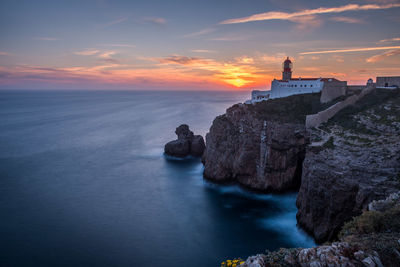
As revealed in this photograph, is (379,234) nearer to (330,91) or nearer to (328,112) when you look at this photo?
(328,112)

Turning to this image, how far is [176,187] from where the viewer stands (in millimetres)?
31250

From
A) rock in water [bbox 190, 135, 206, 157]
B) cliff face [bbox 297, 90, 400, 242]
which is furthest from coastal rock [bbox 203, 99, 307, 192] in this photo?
rock in water [bbox 190, 135, 206, 157]

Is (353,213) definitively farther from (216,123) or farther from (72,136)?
(72,136)

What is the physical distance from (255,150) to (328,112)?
9520 millimetres

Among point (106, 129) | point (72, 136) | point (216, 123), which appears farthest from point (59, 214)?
point (106, 129)

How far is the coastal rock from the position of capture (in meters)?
27.1

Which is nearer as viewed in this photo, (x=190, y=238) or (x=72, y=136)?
(x=190, y=238)

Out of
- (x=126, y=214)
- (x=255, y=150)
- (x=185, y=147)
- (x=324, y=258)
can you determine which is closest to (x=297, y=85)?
(x=255, y=150)

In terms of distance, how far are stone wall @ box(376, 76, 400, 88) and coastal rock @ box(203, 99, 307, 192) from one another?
17.1 m

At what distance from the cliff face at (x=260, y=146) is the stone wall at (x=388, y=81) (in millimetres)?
10261

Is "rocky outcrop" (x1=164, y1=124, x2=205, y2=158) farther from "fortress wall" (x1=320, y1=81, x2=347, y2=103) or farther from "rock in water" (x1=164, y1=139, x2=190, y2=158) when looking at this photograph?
"fortress wall" (x1=320, y1=81, x2=347, y2=103)

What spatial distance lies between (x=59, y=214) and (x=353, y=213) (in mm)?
24856

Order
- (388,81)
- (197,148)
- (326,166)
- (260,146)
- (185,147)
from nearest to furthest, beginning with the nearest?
1. (326,166)
2. (260,146)
3. (388,81)
4. (185,147)
5. (197,148)

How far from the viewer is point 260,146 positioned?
2873 cm
